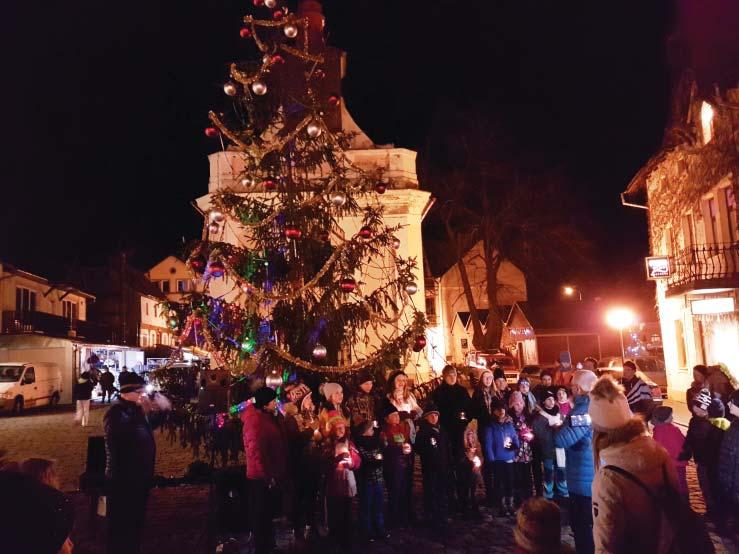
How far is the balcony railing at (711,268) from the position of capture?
15664 millimetres

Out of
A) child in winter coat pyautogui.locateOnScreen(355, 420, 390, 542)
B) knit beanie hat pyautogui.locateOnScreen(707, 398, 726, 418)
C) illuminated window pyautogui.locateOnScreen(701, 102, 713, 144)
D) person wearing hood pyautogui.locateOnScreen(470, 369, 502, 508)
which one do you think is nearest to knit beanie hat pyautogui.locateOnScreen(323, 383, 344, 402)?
child in winter coat pyautogui.locateOnScreen(355, 420, 390, 542)

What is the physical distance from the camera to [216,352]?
8914 mm

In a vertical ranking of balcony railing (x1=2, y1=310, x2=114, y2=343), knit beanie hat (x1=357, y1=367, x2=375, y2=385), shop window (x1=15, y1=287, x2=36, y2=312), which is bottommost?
knit beanie hat (x1=357, y1=367, x2=375, y2=385)

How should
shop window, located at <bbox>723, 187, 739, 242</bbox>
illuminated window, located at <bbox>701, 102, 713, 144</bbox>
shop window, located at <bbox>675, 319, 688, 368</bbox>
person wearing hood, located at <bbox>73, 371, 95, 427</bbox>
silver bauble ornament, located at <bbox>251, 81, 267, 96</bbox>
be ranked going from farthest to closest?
shop window, located at <bbox>675, 319, 688, 368</bbox>, person wearing hood, located at <bbox>73, 371, 95, 427</bbox>, illuminated window, located at <bbox>701, 102, 713, 144</bbox>, shop window, located at <bbox>723, 187, 739, 242</bbox>, silver bauble ornament, located at <bbox>251, 81, 267, 96</bbox>

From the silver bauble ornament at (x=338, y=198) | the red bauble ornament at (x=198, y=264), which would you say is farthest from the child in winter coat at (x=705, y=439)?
the red bauble ornament at (x=198, y=264)

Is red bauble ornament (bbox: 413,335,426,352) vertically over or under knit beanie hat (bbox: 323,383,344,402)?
over

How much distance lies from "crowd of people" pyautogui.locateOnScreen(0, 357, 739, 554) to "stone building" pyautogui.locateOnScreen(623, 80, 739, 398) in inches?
305

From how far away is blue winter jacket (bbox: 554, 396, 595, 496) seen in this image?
18.8 feet

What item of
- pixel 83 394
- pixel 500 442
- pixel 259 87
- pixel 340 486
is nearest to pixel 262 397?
pixel 340 486

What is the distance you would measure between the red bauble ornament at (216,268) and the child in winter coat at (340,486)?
2.95 metres

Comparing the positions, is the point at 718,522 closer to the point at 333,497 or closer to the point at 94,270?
the point at 333,497

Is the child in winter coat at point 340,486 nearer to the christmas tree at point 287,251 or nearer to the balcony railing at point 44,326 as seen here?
the christmas tree at point 287,251

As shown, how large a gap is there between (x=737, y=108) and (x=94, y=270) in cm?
5266

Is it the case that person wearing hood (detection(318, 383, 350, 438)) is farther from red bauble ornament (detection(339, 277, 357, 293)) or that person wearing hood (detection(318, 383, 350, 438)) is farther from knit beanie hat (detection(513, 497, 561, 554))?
knit beanie hat (detection(513, 497, 561, 554))
